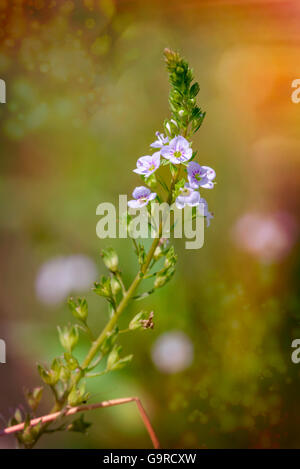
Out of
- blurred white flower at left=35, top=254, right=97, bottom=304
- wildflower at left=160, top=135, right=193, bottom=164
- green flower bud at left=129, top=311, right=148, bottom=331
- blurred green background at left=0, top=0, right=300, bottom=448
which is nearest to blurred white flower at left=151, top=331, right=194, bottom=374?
blurred green background at left=0, top=0, right=300, bottom=448

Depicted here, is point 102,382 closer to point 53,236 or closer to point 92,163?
point 53,236

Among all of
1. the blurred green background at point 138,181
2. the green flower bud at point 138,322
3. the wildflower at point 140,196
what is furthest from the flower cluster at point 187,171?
the blurred green background at point 138,181

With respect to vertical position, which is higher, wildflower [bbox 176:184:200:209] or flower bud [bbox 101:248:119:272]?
wildflower [bbox 176:184:200:209]

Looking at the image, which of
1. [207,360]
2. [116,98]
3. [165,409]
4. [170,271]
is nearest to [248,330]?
[207,360]

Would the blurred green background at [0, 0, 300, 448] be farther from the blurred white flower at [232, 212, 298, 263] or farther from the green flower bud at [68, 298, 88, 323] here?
the green flower bud at [68, 298, 88, 323]

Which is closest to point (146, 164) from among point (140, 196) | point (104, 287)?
point (140, 196)

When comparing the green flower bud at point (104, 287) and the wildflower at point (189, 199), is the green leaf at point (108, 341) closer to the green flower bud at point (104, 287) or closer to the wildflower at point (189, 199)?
the green flower bud at point (104, 287)

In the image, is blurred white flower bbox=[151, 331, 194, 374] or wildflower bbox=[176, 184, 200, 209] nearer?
wildflower bbox=[176, 184, 200, 209]

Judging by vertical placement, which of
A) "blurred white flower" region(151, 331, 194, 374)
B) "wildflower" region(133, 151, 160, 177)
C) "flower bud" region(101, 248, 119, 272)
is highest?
"wildflower" region(133, 151, 160, 177)
